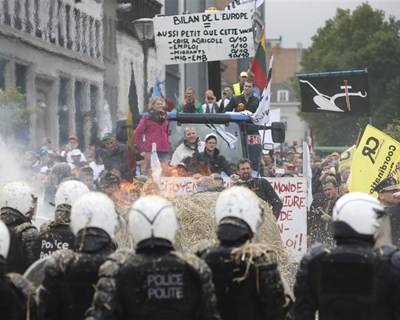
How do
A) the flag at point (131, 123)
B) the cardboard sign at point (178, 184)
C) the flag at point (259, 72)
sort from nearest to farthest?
the cardboard sign at point (178, 184) < the flag at point (131, 123) < the flag at point (259, 72)

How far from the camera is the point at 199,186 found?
14.2 meters

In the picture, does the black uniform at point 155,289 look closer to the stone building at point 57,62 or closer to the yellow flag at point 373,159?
the yellow flag at point 373,159

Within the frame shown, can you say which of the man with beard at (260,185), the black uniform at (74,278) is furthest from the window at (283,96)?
the black uniform at (74,278)

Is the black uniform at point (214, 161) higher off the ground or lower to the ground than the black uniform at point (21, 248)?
higher

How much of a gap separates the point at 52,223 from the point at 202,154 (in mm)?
6192

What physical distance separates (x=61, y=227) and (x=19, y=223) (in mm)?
316

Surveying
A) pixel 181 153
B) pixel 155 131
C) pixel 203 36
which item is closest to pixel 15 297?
pixel 181 153

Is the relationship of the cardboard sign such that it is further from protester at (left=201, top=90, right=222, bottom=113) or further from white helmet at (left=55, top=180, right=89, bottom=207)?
white helmet at (left=55, top=180, right=89, bottom=207)

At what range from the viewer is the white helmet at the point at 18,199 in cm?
950

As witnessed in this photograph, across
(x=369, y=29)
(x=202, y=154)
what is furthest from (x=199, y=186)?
(x=369, y=29)

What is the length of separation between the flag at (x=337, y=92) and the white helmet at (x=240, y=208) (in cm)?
1136

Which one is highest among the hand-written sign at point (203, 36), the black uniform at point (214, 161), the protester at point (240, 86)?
the hand-written sign at point (203, 36)

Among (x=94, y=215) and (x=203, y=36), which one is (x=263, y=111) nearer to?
(x=203, y=36)

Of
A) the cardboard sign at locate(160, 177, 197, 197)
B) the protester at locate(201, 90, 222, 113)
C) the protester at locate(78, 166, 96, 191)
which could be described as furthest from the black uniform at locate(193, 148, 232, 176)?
the protester at locate(201, 90, 222, 113)
